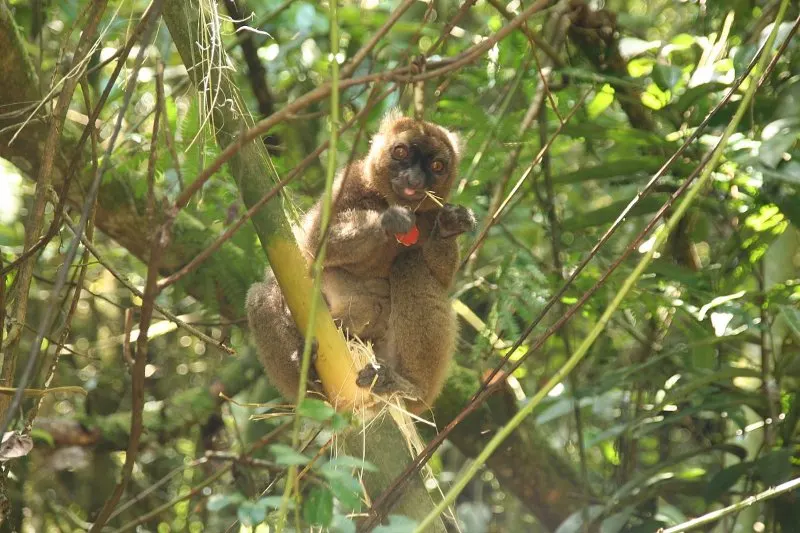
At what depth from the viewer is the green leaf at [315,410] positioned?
248cm

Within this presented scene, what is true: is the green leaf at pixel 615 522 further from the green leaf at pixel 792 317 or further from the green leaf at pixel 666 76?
the green leaf at pixel 666 76

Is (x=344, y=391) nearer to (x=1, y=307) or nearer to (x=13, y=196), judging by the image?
(x=1, y=307)

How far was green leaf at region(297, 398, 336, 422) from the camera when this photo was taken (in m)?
2.48

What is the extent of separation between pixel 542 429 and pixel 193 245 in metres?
3.61

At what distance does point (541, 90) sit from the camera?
6250 millimetres

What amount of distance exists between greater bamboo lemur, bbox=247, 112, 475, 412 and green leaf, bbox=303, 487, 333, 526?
238 cm

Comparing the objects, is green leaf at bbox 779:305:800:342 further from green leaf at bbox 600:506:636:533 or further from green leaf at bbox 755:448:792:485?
green leaf at bbox 600:506:636:533

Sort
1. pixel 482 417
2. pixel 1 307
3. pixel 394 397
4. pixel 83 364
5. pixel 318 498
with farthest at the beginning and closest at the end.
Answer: pixel 83 364
pixel 482 417
pixel 394 397
pixel 1 307
pixel 318 498

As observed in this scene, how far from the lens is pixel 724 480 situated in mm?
5434

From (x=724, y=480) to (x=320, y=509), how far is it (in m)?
3.80

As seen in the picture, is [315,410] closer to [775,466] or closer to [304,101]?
[304,101]

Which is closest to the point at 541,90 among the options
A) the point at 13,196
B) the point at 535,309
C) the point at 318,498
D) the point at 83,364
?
the point at 535,309

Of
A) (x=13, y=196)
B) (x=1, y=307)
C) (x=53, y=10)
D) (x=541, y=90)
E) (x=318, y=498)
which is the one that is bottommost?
(x=318, y=498)

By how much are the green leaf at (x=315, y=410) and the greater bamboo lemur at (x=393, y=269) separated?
2.33m
